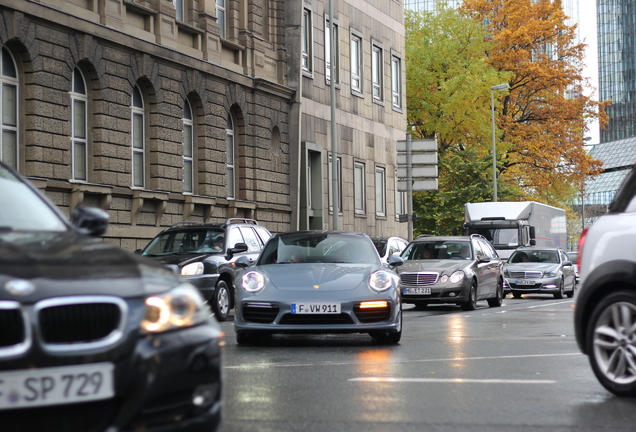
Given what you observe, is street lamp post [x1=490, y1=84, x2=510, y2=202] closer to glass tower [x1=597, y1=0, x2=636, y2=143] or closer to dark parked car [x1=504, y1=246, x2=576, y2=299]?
dark parked car [x1=504, y1=246, x2=576, y2=299]

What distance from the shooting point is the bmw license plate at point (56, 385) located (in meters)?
4.40

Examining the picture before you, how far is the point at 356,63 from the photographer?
44875mm

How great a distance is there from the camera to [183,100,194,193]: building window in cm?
3106

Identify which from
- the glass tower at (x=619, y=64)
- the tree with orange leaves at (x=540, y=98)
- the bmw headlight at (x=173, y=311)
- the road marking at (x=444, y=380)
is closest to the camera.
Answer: the bmw headlight at (x=173, y=311)

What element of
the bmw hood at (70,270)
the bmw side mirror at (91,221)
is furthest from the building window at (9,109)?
the bmw hood at (70,270)

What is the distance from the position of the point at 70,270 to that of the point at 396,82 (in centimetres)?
4535

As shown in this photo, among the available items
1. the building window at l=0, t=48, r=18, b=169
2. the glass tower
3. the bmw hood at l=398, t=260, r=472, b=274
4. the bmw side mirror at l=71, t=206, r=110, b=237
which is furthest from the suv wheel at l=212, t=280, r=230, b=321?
the glass tower

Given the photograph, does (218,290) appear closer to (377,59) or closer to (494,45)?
(377,59)

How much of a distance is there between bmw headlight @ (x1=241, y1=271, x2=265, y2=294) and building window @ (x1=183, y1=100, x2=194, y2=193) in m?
18.4

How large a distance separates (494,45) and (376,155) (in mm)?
10110

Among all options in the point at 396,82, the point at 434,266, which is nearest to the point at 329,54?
the point at 396,82

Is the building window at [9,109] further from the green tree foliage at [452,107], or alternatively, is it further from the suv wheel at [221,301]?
the green tree foliage at [452,107]

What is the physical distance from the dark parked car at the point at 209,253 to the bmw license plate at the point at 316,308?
5659mm

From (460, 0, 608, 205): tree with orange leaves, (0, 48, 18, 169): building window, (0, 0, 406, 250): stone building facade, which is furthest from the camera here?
(460, 0, 608, 205): tree with orange leaves
